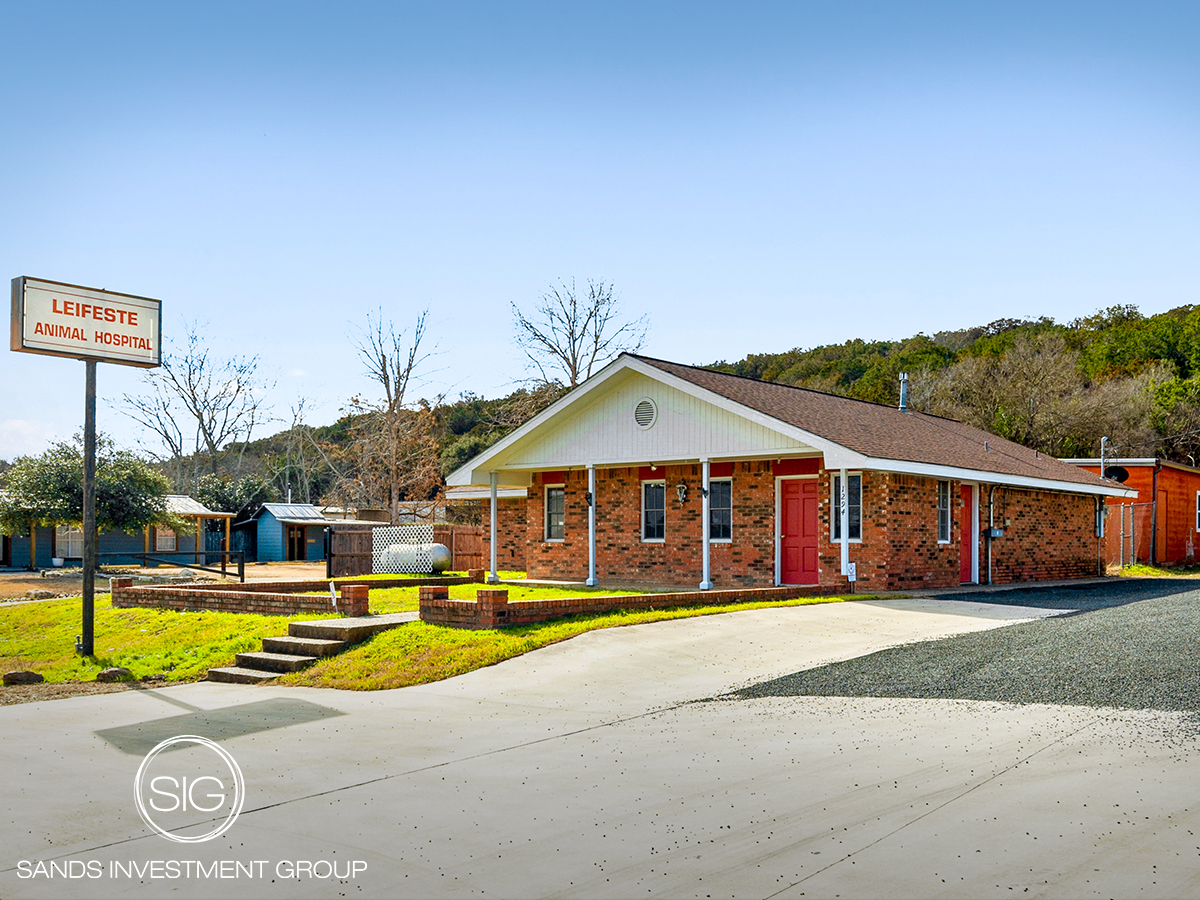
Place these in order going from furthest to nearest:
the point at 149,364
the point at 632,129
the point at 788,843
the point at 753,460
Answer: the point at 753,460
the point at 632,129
the point at 149,364
the point at 788,843

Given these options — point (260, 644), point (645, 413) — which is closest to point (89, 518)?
point (260, 644)

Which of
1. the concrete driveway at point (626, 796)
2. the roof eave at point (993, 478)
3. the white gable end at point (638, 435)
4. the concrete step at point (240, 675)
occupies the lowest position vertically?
the concrete step at point (240, 675)

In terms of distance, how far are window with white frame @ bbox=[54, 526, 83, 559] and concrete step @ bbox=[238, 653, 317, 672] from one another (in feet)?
99.7

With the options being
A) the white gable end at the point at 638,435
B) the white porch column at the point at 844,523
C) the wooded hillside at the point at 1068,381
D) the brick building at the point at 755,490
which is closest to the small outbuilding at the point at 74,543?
the brick building at the point at 755,490

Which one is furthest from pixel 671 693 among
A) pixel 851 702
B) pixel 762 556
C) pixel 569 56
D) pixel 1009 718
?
pixel 569 56

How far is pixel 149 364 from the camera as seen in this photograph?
45.0 ft

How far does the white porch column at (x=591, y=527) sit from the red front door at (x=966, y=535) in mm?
7547

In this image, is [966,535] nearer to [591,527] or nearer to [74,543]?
[591,527]

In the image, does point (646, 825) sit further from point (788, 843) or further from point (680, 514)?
point (680, 514)

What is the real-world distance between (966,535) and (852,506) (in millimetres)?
3797

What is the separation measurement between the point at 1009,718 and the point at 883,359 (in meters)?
54.4

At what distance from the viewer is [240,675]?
10586 millimetres

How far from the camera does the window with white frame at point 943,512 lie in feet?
64.6

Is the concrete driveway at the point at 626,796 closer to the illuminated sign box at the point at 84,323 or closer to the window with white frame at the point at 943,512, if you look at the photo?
the illuminated sign box at the point at 84,323
